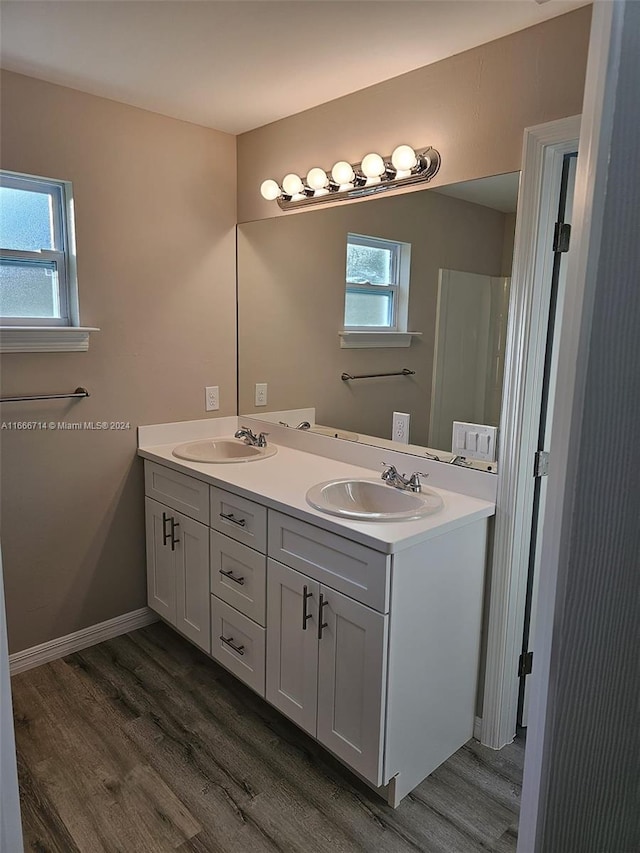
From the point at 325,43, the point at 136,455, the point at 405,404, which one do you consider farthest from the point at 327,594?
the point at 325,43

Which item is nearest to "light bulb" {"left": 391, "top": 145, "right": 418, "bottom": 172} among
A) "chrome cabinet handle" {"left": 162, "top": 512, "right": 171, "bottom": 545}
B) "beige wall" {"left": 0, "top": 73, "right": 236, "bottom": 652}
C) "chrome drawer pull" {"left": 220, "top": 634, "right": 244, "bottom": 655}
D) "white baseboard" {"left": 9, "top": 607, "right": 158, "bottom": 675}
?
"beige wall" {"left": 0, "top": 73, "right": 236, "bottom": 652}

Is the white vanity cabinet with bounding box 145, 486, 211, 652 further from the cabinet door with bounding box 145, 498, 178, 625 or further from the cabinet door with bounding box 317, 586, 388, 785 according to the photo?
the cabinet door with bounding box 317, 586, 388, 785

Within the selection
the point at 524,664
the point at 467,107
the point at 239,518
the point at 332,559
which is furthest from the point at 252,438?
the point at 467,107

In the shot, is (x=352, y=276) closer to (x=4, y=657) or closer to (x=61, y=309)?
(x=61, y=309)

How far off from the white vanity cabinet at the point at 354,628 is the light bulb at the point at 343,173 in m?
1.28

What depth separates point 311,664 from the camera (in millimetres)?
1927

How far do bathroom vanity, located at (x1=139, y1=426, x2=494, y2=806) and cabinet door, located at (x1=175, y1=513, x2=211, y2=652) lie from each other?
0.01m

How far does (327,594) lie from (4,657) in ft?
3.66

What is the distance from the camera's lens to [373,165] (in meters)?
2.15

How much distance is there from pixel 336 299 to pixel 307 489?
883 millimetres

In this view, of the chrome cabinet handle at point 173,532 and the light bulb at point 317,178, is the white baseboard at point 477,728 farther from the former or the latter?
the light bulb at point 317,178

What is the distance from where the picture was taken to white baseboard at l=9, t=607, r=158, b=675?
2.49 metres

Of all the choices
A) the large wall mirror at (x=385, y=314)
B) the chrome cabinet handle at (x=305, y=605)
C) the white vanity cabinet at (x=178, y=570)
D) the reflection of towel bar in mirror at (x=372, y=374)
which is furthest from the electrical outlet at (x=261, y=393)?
the chrome cabinet handle at (x=305, y=605)

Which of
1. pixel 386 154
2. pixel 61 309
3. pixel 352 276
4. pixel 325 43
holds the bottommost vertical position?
pixel 61 309
